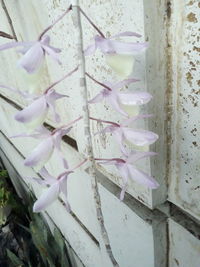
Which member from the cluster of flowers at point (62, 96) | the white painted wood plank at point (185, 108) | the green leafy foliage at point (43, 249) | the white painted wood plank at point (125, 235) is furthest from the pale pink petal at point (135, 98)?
the green leafy foliage at point (43, 249)

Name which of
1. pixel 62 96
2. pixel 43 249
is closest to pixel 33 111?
pixel 62 96

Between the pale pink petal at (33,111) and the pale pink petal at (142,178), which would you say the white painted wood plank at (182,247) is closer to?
the pale pink petal at (142,178)

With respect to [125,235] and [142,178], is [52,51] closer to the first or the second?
[142,178]

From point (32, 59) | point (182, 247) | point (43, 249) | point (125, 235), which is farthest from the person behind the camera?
point (43, 249)

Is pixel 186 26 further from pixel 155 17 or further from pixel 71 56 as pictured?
pixel 71 56

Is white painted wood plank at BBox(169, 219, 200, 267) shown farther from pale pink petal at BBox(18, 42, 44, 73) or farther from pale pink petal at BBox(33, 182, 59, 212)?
pale pink petal at BBox(18, 42, 44, 73)

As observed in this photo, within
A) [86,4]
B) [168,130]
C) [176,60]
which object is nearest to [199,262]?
[168,130]
